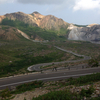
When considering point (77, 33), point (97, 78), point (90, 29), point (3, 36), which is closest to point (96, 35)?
point (90, 29)

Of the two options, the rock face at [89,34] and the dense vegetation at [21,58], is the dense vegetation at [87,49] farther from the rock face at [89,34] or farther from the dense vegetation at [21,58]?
the rock face at [89,34]

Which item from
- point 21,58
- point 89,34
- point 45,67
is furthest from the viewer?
point 89,34

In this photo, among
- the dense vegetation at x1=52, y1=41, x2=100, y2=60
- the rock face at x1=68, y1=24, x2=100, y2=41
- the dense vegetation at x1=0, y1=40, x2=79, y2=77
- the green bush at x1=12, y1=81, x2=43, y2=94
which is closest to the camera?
the green bush at x1=12, y1=81, x2=43, y2=94

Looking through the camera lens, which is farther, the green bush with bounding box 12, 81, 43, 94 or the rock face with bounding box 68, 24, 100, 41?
the rock face with bounding box 68, 24, 100, 41

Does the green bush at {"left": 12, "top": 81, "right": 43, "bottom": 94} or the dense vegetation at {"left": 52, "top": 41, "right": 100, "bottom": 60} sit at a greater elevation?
the green bush at {"left": 12, "top": 81, "right": 43, "bottom": 94}

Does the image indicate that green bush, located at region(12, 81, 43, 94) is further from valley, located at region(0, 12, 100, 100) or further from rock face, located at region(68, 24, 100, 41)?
rock face, located at region(68, 24, 100, 41)

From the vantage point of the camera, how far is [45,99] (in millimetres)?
9320

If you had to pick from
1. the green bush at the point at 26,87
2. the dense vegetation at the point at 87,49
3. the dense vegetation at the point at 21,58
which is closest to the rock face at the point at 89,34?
the dense vegetation at the point at 87,49

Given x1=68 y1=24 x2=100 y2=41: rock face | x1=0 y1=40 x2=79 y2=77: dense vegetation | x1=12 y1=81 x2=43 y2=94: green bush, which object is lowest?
x1=0 y1=40 x2=79 y2=77: dense vegetation

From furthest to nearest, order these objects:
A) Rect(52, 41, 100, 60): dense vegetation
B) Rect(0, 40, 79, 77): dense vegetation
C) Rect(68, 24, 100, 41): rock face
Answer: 1. Rect(68, 24, 100, 41): rock face
2. Rect(52, 41, 100, 60): dense vegetation
3. Rect(0, 40, 79, 77): dense vegetation

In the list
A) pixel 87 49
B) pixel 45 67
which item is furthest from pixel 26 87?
pixel 87 49

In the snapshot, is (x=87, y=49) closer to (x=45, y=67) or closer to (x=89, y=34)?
(x=45, y=67)

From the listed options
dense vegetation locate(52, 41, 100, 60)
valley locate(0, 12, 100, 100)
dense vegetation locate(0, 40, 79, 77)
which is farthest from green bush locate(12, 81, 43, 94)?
dense vegetation locate(52, 41, 100, 60)

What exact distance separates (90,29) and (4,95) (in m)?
195
